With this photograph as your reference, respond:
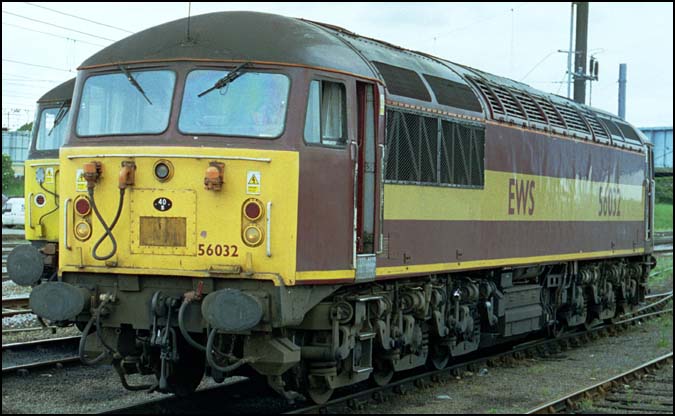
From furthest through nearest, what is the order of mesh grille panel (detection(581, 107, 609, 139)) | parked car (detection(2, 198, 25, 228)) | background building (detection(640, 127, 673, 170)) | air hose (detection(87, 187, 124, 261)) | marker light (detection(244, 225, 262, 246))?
background building (detection(640, 127, 673, 170)), parked car (detection(2, 198, 25, 228)), mesh grille panel (detection(581, 107, 609, 139)), air hose (detection(87, 187, 124, 261)), marker light (detection(244, 225, 262, 246))

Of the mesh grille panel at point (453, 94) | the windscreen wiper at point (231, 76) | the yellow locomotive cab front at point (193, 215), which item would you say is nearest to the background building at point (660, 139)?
the mesh grille panel at point (453, 94)

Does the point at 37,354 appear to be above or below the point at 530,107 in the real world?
below

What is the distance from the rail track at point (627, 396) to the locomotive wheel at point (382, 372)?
185cm

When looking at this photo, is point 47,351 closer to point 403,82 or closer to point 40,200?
point 40,200

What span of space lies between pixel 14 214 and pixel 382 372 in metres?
34.2

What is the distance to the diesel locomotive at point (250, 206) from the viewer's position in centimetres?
923

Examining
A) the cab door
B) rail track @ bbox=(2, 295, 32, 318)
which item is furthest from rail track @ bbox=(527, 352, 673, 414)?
rail track @ bbox=(2, 295, 32, 318)

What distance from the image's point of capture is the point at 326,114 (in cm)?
980

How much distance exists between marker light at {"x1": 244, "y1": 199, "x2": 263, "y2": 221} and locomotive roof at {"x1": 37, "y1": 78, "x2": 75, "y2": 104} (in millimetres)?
6965

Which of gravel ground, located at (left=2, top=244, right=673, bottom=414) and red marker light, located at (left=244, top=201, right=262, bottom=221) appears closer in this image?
red marker light, located at (left=244, top=201, right=262, bottom=221)

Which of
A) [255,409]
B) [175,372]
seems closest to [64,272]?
[175,372]

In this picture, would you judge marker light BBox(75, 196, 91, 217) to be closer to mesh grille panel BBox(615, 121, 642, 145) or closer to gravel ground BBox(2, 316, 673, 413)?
gravel ground BBox(2, 316, 673, 413)

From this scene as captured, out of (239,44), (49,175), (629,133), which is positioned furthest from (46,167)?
(629,133)

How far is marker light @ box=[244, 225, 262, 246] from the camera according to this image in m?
9.17
